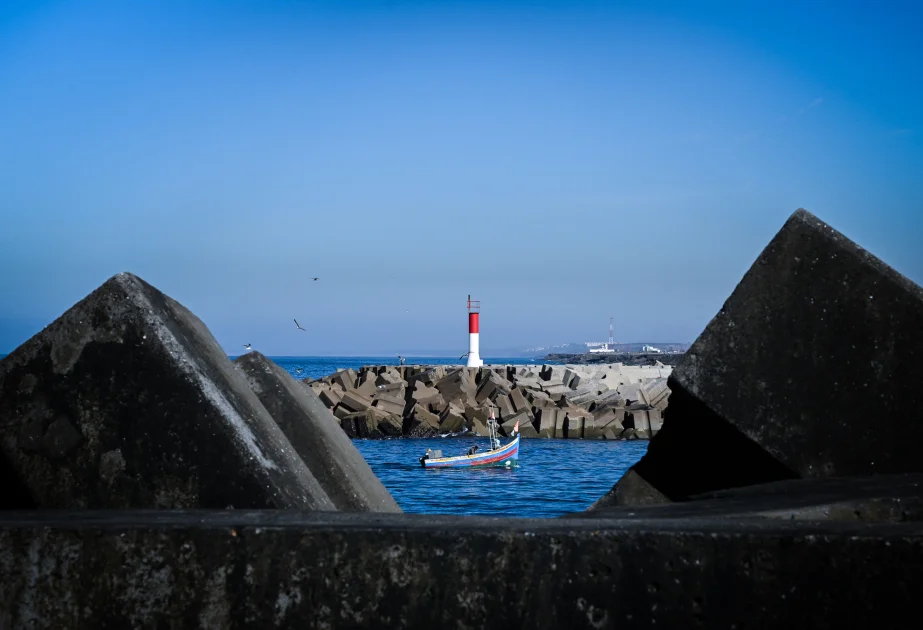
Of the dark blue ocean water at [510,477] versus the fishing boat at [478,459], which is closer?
the dark blue ocean water at [510,477]

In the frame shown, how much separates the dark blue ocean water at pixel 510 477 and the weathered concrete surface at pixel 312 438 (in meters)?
12.5

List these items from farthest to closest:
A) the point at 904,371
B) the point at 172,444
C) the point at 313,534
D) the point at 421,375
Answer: the point at 421,375
the point at 904,371
the point at 172,444
the point at 313,534

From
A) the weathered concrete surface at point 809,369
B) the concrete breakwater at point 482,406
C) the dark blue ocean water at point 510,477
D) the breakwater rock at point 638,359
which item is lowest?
the dark blue ocean water at point 510,477

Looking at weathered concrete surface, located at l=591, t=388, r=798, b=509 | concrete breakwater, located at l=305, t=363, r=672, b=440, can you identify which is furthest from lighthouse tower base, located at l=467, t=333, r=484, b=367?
weathered concrete surface, located at l=591, t=388, r=798, b=509

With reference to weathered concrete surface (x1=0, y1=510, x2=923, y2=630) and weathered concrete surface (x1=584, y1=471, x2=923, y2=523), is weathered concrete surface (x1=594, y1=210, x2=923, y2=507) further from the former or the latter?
weathered concrete surface (x1=0, y1=510, x2=923, y2=630)

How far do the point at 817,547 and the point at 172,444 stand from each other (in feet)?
6.18

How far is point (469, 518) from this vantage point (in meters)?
2.49

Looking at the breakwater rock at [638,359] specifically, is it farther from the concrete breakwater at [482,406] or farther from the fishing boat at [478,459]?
the fishing boat at [478,459]

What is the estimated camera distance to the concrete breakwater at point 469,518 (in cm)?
212

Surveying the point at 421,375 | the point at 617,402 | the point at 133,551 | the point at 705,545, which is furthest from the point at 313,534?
the point at 421,375

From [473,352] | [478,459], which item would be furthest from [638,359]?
[478,459]

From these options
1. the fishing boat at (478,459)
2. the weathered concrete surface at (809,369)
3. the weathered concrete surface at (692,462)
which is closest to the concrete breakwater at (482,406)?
the fishing boat at (478,459)

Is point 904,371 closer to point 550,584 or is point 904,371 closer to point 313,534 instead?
point 550,584

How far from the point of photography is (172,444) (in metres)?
2.90
